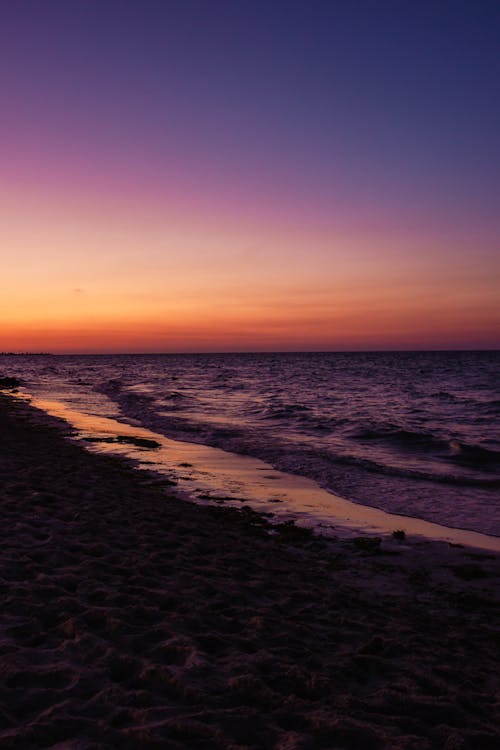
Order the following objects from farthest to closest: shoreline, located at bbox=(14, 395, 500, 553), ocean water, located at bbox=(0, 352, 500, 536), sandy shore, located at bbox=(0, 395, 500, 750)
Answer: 1. ocean water, located at bbox=(0, 352, 500, 536)
2. shoreline, located at bbox=(14, 395, 500, 553)
3. sandy shore, located at bbox=(0, 395, 500, 750)

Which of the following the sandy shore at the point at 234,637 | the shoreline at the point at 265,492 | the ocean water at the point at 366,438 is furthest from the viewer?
the ocean water at the point at 366,438

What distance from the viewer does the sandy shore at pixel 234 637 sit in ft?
12.8

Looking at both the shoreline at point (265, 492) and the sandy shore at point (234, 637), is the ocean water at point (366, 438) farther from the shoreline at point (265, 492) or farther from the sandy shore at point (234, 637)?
the sandy shore at point (234, 637)

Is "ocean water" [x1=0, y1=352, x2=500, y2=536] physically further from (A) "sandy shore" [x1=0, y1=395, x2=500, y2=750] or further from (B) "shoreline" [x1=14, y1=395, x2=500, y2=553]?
(A) "sandy shore" [x1=0, y1=395, x2=500, y2=750]

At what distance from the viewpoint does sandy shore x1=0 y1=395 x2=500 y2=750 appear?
3906 millimetres

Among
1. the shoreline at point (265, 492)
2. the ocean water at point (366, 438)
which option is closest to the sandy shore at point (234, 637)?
the shoreline at point (265, 492)

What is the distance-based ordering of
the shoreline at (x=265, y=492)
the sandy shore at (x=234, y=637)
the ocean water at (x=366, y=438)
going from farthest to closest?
the ocean water at (x=366, y=438) < the shoreline at (x=265, y=492) < the sandy shore at (x=234, y=637)

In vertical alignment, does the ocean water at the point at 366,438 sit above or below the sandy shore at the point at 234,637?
below

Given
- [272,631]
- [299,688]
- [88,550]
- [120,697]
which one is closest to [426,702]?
[299,688]

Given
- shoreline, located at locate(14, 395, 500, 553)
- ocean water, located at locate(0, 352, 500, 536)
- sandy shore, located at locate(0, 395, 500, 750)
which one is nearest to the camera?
sandy shore, located at locate(0, 395, 500, 750)

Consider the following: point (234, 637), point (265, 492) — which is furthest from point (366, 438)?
point (234, 637)

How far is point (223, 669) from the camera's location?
4648 mm

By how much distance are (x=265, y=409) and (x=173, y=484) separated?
743 inches

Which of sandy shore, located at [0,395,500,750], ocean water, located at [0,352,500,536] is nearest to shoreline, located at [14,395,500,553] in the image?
ocean water, located at [0,352,500,536]
